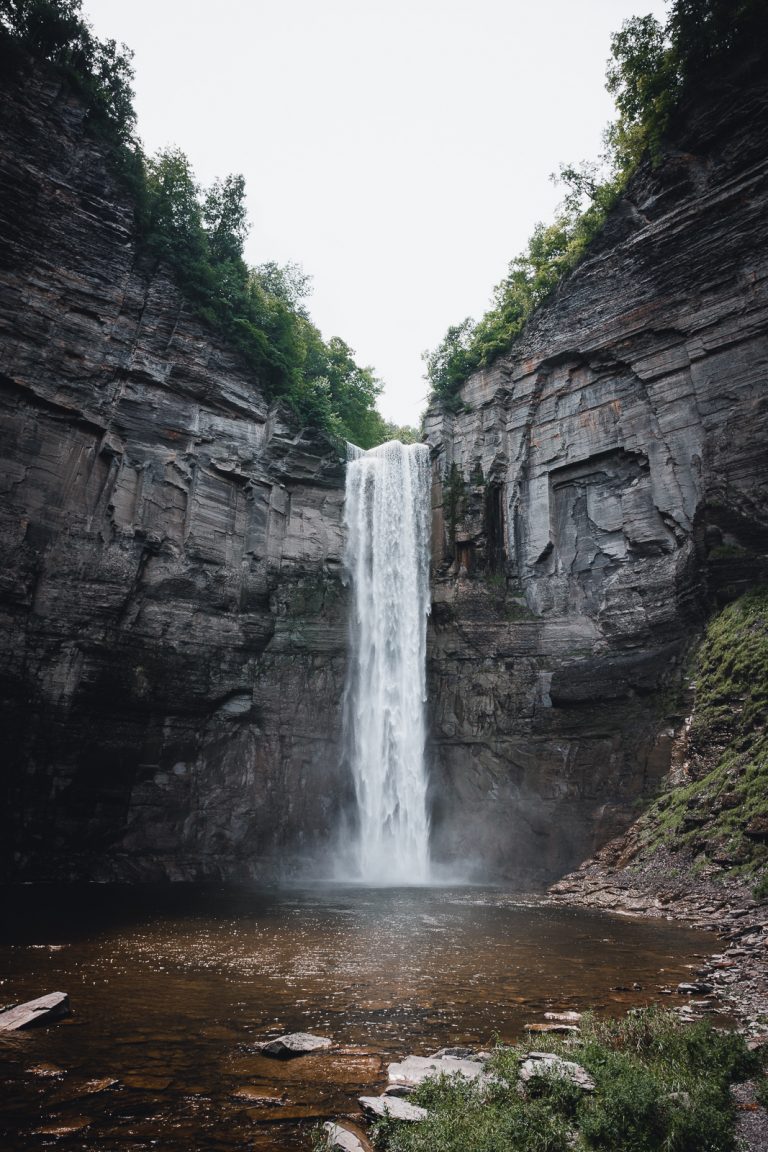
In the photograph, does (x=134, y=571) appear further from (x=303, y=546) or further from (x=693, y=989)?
(x=693, y=989)

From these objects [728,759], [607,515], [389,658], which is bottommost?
[728,759]

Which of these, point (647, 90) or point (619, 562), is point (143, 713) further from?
point (647, 90)

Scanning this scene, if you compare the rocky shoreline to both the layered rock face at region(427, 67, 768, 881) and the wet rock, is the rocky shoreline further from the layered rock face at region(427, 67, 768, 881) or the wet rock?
the wet rock

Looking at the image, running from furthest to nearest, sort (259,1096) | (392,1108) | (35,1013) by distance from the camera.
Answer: (35,1013), (259,1096), (392,1108)

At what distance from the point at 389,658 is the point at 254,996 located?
1785 centimetres

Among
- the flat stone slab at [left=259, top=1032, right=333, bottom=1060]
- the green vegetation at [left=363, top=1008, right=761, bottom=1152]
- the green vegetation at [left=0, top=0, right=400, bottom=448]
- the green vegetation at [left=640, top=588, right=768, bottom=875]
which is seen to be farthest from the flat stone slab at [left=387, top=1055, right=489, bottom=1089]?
the green vegetation at [left=0, top=0, right=400, bottom=448]

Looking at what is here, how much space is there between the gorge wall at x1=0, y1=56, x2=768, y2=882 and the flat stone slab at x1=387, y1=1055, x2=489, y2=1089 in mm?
14292

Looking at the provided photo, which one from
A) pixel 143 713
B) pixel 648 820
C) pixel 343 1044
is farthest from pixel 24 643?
pixel 648 820

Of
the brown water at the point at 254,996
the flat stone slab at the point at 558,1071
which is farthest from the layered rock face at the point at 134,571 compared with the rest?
the flat stone slab at the point at 558,1071

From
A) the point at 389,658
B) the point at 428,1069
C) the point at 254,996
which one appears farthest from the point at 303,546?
the point at 428,1069

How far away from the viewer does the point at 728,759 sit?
48.3ft

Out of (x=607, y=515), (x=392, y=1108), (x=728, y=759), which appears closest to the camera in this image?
(x=392, y=1108)

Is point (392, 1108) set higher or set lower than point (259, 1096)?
higher

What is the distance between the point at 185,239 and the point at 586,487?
1781 cm
